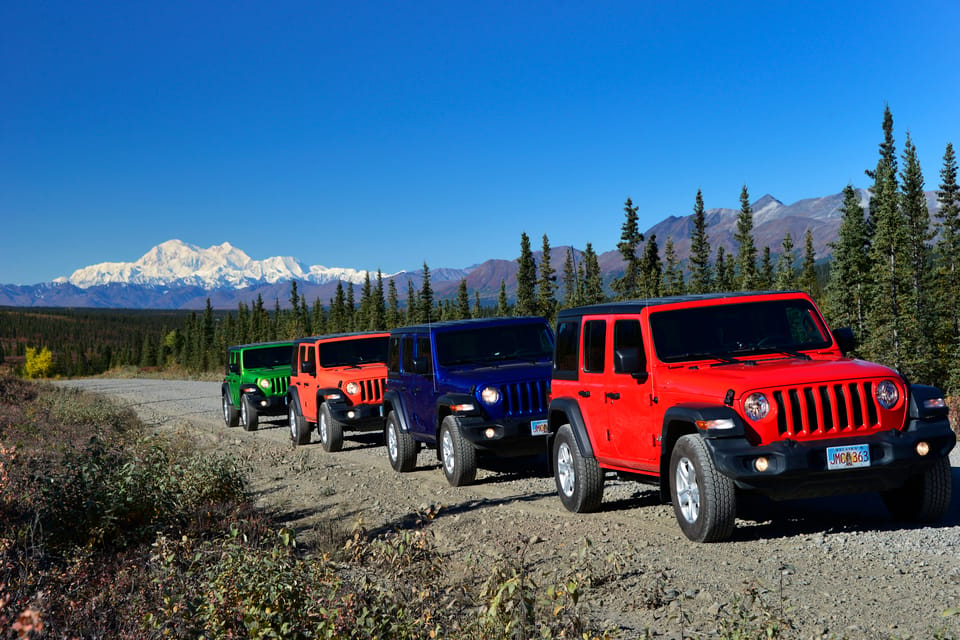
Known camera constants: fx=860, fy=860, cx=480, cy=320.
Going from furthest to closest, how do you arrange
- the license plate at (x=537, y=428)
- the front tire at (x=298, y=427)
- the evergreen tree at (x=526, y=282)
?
the evergreen tree at (x=526, y=282) → the front tire at (x=298, y=427) → the license plate at (x=537, y=428)

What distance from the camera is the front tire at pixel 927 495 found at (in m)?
7.18

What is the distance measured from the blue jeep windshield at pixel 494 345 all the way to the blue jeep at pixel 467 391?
0.05 ft

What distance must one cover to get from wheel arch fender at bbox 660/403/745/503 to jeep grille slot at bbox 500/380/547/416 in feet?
11.7

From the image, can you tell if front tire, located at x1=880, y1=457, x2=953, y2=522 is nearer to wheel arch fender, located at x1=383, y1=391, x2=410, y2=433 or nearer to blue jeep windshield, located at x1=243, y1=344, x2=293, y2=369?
wheel arch fender, located at x1=383, y1=391, x2=410, y2=433

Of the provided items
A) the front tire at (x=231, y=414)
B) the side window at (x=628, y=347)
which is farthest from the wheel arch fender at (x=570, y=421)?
the front tire at (x=231, y=414)

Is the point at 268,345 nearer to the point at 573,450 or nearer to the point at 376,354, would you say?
the point at 376,354

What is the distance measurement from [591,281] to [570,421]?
108m

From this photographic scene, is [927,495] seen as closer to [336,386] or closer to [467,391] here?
[467,391]

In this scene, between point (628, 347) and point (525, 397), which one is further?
point (525, 397)

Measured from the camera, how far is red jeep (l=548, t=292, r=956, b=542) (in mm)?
6676

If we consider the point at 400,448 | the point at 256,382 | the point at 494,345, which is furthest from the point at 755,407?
the point at 256,382

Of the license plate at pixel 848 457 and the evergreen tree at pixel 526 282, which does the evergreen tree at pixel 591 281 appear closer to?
the evergreen tree at pixel 526 282

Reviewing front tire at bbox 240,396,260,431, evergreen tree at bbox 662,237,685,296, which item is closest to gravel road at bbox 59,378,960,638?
front tire at bbox 240,396,260,431

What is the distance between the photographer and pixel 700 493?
693 cm
